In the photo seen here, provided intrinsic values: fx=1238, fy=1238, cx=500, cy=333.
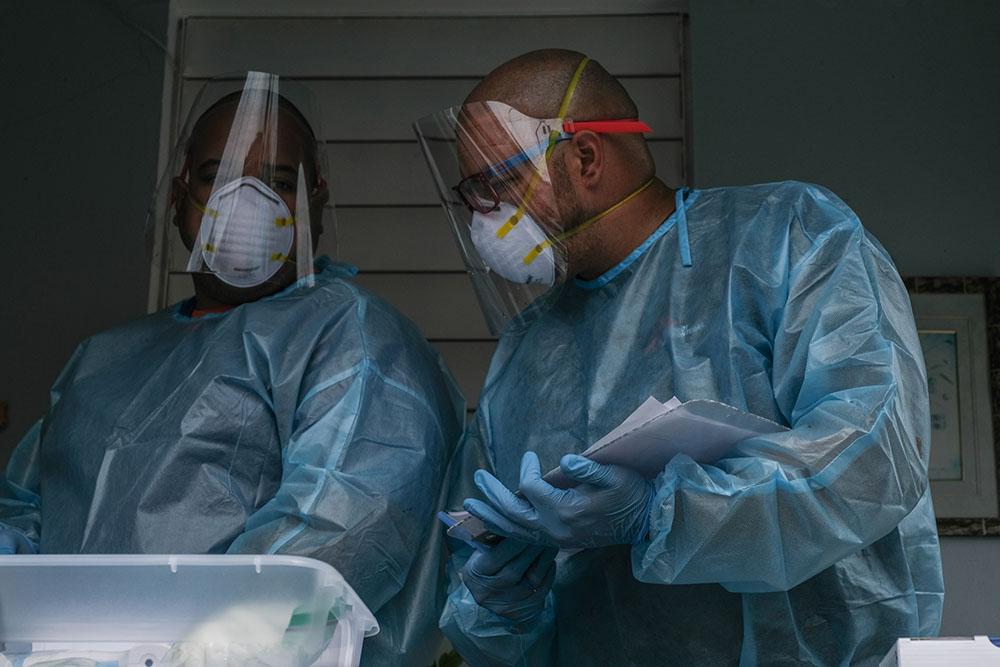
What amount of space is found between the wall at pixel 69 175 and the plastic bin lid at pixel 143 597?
2.06 m

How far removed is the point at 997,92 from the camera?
3209 millimetres

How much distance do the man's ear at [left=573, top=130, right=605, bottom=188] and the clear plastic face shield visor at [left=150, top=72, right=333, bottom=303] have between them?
58 centimetres

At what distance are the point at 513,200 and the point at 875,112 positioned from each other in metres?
1.51

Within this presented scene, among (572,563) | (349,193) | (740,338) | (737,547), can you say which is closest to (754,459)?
(737,547)

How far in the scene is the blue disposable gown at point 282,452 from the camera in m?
2.04

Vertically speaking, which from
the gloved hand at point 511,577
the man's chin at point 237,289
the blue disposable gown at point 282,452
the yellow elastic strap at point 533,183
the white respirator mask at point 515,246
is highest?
the yellow elastic strap at point 533,183

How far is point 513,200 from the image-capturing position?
6.93 ft

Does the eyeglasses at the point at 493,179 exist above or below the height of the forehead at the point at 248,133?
below

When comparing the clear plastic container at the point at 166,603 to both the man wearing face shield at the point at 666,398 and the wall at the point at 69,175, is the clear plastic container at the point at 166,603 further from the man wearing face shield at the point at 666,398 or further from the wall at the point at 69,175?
the wall at the point at 69,175

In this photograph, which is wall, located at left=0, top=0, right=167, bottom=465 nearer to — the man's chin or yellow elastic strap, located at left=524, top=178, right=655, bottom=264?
the man's chin

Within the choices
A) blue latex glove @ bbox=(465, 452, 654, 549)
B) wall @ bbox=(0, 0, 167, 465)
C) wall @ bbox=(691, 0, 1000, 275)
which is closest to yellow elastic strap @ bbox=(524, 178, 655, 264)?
blue latex glove @ bbox=(465, 452, 654, 549)

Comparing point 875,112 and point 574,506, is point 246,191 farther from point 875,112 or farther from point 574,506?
point 875,112

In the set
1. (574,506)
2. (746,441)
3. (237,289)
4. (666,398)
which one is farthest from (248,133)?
(746,441)

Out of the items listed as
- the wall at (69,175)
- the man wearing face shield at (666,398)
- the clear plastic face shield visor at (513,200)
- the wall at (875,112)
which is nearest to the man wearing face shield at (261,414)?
the man wearing face shield at (666,398)
